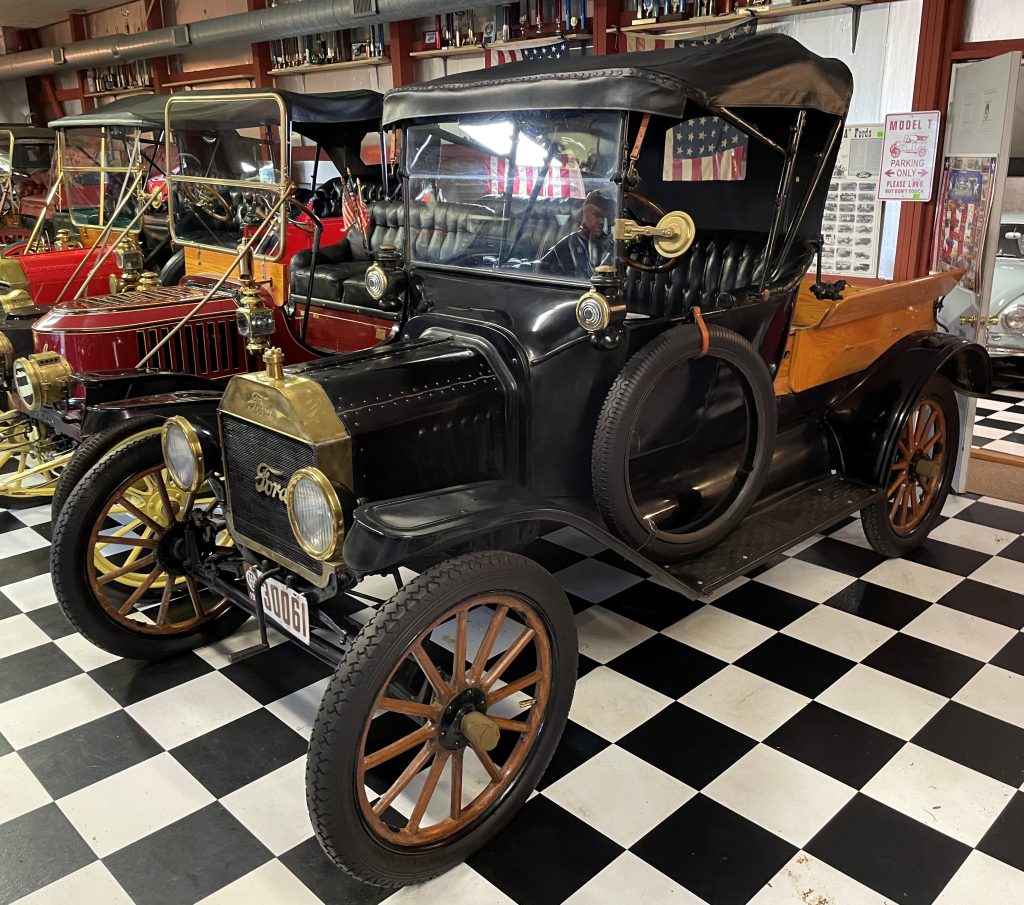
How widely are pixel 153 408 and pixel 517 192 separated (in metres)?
1.53

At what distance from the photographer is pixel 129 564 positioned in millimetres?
2836

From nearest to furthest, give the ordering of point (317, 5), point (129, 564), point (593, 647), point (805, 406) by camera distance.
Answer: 1. point (129, 564)
2. point (593, 647)
3. point (805, 406)
4. point (317, 5)

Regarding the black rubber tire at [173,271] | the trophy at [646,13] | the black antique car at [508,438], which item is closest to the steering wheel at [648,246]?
the black antique car at [508,438]

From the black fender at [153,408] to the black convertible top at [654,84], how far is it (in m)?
1.21

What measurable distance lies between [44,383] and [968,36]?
5.30m

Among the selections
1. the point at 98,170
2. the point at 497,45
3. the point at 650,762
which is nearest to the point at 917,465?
the point at 650,762

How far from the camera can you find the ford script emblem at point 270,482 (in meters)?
2.32

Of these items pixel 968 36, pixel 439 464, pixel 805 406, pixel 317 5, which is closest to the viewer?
pixel 439 464

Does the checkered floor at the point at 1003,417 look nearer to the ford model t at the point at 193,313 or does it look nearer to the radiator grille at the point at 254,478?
the ford model t at the point at 193,313

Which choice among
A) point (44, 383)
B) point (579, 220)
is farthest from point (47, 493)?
point (579, 220)

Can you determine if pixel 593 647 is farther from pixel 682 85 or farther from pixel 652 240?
pixel 682 85

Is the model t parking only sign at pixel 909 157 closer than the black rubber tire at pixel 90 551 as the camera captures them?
No

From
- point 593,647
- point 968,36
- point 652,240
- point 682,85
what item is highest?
point 968,36

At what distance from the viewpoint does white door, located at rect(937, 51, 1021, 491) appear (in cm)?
375
